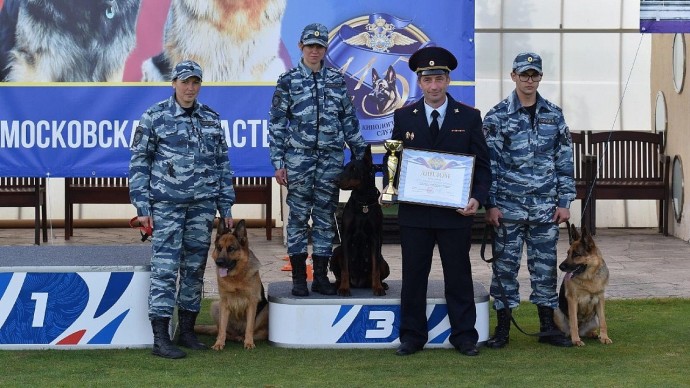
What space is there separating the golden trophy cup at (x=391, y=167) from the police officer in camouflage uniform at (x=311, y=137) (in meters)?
0.49

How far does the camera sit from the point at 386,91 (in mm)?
11094

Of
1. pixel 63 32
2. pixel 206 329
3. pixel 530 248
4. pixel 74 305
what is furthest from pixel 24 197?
pixel 530 248

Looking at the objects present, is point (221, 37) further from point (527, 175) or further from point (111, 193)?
point (527, 175)

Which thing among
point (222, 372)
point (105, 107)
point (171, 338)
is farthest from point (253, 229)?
point (222, 372)

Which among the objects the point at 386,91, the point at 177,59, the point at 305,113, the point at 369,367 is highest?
the point at 177,59

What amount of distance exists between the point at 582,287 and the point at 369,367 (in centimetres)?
156

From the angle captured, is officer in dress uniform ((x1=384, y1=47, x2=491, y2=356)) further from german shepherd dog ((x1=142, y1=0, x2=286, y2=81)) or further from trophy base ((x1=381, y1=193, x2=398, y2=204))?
german shepherd dog ((x1=142, y1=0, x2=286, y2=81))

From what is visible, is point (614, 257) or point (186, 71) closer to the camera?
point (186, 71)

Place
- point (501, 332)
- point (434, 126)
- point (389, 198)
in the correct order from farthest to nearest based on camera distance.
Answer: point (501, 332) → point (434, 126) → point (389, 198)

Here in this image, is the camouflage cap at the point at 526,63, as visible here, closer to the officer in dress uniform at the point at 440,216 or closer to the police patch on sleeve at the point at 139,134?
the officer in dress uniform at the point at 440,216

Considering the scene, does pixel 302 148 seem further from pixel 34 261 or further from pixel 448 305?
pixel 34 261

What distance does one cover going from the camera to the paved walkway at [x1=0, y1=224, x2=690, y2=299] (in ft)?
32.4

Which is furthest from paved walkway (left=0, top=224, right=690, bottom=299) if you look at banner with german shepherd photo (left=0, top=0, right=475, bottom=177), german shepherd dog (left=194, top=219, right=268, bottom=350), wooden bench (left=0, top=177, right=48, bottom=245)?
german shepherd dog (left=194, top=219, right=268, bottom=350)

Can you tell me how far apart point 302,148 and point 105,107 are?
439cm
